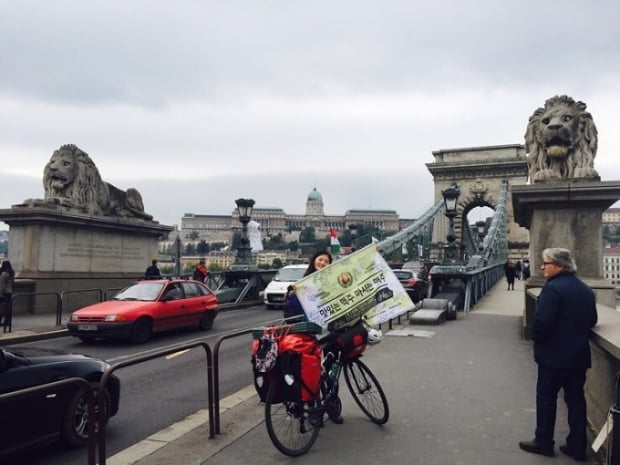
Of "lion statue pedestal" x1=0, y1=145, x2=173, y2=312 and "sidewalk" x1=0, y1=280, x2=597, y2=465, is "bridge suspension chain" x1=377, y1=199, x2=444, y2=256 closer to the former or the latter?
"lion statue pedestal" x1=0, y1=145, x2=173, y2=312

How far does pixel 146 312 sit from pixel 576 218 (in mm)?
8412

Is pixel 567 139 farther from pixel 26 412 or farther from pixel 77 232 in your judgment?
pixel 77 232

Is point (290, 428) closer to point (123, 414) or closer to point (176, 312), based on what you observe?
point (123, 414)

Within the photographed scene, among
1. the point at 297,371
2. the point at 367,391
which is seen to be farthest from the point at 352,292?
the point at 367,391

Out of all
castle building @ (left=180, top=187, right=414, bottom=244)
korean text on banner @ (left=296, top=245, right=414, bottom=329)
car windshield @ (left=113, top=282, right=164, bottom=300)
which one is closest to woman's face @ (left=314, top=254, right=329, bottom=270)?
korean text on banner @ (left=296, top=245, right=414, bottom=329)

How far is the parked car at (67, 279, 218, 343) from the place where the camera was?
10859mm

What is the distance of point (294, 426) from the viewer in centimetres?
483

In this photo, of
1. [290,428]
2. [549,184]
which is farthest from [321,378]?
[549,184]

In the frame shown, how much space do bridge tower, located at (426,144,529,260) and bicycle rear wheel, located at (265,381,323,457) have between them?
50.2 metres

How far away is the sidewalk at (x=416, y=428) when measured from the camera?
4.38m

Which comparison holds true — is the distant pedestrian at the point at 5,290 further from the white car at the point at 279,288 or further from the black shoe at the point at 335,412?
the black shoe at the point at 335,412

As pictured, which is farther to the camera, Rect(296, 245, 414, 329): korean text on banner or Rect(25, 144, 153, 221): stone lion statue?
Rect(25, 144, 153, 221): stone lion statue

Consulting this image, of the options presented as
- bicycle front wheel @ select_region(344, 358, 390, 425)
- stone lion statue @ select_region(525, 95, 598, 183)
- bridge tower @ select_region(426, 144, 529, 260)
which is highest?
bridge tower @ select_region(426, 144, 529, 260)

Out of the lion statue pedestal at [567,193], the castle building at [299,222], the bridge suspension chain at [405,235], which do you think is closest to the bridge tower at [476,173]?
the bridge suspension chain at [405,235]
